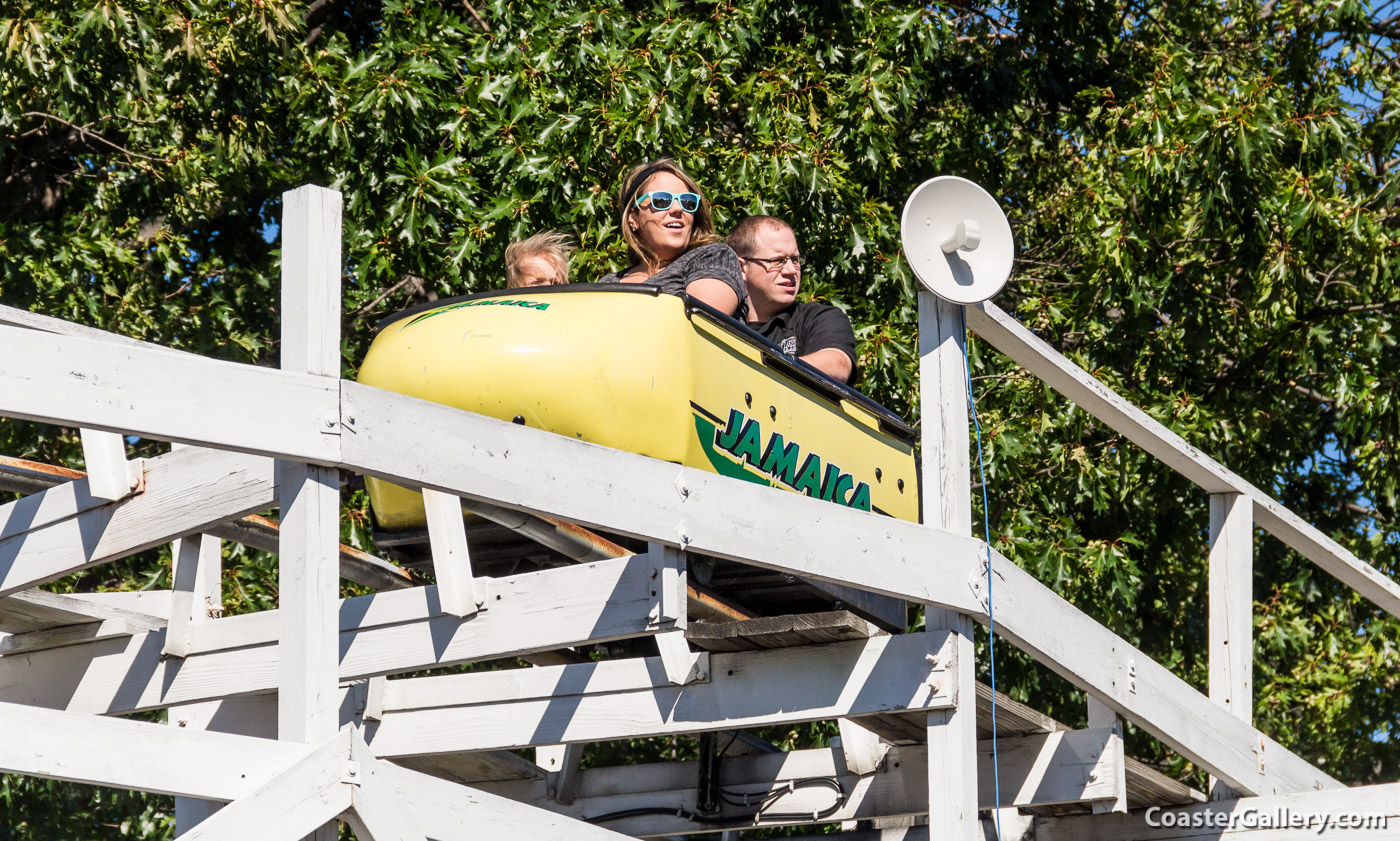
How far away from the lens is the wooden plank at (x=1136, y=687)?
207 inches

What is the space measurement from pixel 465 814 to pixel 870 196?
266 inches

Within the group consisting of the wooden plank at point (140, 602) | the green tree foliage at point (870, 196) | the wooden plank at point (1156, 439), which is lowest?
the wooden plank at point (140, 602)

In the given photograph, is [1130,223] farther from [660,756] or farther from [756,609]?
[756,609]

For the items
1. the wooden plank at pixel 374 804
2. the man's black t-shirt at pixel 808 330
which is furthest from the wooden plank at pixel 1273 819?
the wooden plank at pixel 374 804

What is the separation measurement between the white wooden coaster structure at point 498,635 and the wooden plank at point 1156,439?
0.01m

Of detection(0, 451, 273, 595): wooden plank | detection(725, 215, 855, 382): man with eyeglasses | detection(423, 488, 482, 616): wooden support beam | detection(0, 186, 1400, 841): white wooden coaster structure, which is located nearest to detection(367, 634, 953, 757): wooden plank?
detection(0, 186, 1400, 841): white wooden coaster structure

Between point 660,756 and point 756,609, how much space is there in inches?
241

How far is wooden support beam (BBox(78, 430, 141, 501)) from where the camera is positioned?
459cm

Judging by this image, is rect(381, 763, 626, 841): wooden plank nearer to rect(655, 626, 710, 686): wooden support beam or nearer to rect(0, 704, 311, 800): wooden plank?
rect(0, 704, 311, 800): wooden plank

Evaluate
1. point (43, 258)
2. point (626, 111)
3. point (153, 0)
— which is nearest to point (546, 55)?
point (626, 111)

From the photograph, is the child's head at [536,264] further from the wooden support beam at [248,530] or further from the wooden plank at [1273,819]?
the wooden plank at [1273,819]

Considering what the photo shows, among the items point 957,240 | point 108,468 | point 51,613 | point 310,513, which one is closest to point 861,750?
point 957,240

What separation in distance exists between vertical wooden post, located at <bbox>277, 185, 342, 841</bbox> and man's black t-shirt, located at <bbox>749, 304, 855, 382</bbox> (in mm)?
2178

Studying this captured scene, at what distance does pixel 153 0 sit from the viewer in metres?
9.55
